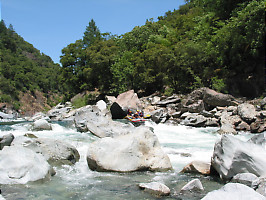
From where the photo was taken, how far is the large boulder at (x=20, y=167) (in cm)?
423

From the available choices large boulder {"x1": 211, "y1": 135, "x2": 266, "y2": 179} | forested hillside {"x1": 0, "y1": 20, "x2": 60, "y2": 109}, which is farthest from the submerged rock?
forested hillside {"x1": 0, "y1": 20, "x2": 60, "y2": 109}

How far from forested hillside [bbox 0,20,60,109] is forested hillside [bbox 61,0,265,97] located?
2472 centimetres

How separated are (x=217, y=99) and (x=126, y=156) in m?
11.4

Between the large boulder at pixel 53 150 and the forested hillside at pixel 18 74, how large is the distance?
Result: 4607cm

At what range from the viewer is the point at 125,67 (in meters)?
26.3

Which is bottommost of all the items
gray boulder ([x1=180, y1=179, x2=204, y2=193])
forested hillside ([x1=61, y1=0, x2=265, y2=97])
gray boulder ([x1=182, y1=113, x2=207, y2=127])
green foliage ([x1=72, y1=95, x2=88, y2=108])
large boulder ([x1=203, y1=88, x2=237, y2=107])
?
gray boulder ([x1=180, y1=179, x2=204, y2=193])

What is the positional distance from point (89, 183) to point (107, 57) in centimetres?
2398

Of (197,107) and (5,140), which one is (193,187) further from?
(197,107)

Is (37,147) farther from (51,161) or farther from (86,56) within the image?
(86,56)

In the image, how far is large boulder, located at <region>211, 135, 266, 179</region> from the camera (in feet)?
14.1

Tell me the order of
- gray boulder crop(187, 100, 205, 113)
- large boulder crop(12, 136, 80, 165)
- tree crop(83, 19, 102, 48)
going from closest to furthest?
1. large boulder crop(12, 136, 80, 165)
2. gray boulder crop(187, 100, 205, 113)
3. tree crop(83, 19, 102, 48)

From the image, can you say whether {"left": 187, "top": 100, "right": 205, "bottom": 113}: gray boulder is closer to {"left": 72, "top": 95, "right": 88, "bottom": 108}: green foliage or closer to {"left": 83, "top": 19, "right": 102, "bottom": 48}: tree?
{"left": 72, "top": 95, "right": 88, "bottom": 108}: green foliage

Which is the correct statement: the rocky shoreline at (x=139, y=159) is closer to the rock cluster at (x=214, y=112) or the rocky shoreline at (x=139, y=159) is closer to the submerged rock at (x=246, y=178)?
the submerged rock at (x=246, y=178)

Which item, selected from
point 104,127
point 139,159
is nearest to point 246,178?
point 139,159
